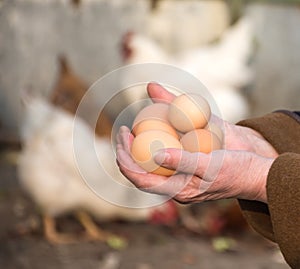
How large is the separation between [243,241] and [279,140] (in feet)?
9.17

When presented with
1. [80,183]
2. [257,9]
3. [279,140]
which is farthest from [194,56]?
[279,140]

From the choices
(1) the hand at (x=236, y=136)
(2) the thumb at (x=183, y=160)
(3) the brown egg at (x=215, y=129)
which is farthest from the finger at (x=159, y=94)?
(2) the thumb at (x=183, y=160)

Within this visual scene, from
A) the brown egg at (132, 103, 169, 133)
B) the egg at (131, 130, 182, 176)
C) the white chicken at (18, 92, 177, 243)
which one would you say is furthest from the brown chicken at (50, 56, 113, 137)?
the egg at (131, 130, 182, 176)

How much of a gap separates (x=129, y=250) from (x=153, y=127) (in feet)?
8.96

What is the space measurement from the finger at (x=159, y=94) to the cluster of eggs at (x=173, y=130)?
0.11ft

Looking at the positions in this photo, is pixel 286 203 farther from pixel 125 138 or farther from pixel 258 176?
pixel 125 138

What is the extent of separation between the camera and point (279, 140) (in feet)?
5.66

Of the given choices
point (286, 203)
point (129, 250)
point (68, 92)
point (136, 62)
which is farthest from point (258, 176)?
point (136, 62)

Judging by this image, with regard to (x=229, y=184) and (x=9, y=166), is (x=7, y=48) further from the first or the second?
(x=229, y=184)

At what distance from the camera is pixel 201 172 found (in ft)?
4.86

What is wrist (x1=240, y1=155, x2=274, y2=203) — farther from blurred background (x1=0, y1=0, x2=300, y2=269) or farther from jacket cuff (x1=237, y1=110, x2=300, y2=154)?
blurred background (x1=0, y1=0, x2=300, y2=269)

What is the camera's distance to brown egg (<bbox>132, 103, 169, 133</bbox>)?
1.56 meters

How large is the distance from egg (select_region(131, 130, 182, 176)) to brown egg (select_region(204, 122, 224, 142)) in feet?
0.34

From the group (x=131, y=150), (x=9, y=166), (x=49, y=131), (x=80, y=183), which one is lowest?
(x=9, y=166)
